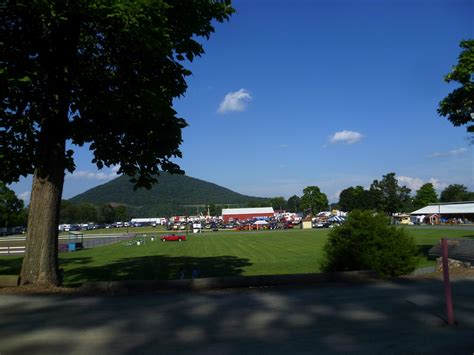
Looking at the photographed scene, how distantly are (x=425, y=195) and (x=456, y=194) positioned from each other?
2335 cm

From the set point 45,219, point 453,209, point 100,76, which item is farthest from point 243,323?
point 453,209

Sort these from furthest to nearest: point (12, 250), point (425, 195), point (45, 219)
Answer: point (425, 195) < point (12, 250) < point (45, 219)

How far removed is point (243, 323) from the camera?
745 centimetres

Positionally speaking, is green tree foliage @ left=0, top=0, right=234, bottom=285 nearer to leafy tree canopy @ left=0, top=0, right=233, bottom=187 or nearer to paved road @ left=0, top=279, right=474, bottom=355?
leafy tree canopy @ left=0, top=0, right=233, bottom=187

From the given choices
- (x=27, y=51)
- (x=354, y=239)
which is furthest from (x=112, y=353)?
(x=354, y=239)

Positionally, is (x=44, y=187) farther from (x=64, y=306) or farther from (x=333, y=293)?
(x=333, y=293)

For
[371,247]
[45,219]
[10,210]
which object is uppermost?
[10,210]

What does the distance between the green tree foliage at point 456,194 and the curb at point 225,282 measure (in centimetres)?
17608

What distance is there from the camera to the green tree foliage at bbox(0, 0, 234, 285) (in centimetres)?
1047

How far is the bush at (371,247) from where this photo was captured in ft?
47.1

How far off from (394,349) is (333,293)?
3.97m

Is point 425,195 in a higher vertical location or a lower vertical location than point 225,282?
higher

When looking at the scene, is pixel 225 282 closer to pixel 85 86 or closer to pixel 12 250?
pixel 85 86

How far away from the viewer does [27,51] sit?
1160cm
